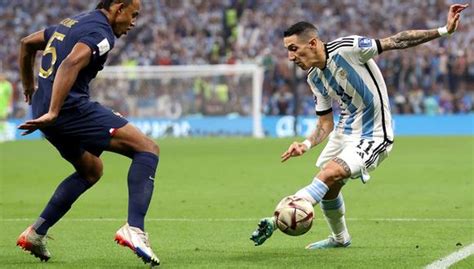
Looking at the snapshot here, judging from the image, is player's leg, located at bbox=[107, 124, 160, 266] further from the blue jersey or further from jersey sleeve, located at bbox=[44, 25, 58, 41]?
jersey sleeve, located at bbox=[44, 25, 58, 41]

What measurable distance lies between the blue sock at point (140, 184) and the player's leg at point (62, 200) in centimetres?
74

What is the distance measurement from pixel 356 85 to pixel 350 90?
0.25ft

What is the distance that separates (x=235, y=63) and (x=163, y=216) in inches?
1070

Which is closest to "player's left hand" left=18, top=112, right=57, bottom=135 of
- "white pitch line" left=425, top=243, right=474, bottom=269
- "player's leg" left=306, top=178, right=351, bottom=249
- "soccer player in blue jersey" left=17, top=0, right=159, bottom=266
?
"soccer player in blue jersey" left=17, top=0, right=159, bottom=266

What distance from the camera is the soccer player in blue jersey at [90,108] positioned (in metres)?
7.73

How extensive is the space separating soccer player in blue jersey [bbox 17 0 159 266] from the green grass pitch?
0.64m

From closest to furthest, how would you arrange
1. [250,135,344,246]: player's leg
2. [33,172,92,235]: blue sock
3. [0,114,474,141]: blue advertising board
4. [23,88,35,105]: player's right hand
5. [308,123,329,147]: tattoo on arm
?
[250,135,344,246]: player's leg
[33,172,92,235]: blue sock
[23,88,35,105]: player's right hand
[308,123,329,147]: tattoo on arm
[0,114,474,141]: blue advertising board

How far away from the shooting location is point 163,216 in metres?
12.3

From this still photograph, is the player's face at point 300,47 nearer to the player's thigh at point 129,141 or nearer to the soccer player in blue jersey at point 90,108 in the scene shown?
the soccer player in blue jersey at point 90,108

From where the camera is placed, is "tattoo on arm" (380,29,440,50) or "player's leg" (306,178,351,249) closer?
"tattoo on arm" (380,29,440,50)

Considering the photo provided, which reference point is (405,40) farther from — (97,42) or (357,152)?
(97,42)

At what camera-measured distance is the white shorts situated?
328 inches

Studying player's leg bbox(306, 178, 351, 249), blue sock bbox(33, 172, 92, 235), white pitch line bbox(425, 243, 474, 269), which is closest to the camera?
white pitch line bbox(425, 243, 474, 269)

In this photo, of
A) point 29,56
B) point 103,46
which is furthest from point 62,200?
point 103,46
